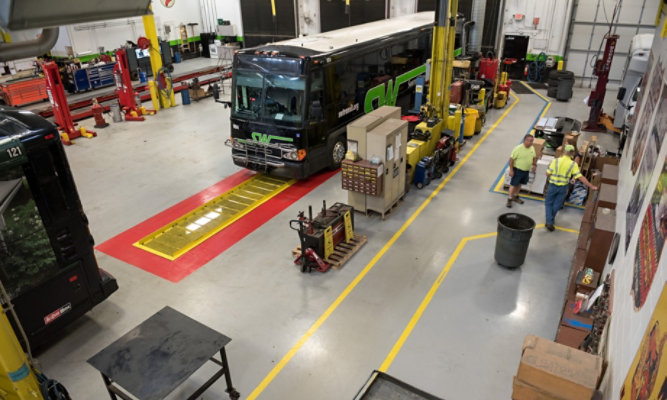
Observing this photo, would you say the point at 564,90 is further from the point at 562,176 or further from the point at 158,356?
the point at 158,356

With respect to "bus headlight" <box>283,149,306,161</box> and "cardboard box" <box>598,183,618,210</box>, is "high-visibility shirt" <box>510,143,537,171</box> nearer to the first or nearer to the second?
"cardboard box" <box>598,183,618,210</box>

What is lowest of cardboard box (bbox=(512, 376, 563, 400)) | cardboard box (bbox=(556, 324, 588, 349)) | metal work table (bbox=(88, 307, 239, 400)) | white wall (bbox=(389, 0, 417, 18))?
cardboard box (bbox=(556, 324, 588, 349))

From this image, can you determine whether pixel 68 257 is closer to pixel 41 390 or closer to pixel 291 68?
pixel 41 390

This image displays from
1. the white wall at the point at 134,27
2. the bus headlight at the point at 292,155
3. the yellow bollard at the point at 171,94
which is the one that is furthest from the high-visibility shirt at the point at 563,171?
the white wall at the point at 134,27

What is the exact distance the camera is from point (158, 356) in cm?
462

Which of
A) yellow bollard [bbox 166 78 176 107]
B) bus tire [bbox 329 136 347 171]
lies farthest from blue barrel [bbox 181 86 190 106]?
bus tire [bbox 329 136 347 171]

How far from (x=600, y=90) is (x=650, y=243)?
11821 millimetres

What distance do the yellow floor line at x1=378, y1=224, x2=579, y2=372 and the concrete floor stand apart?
45 mm

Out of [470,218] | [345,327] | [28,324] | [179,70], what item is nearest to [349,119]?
[470,218]

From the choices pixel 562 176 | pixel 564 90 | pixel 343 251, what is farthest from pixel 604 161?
pixel 564 90

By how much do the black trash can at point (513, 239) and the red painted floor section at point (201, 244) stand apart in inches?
161

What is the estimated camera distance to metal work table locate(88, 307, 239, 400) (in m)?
4.30

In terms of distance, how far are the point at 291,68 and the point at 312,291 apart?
5.21 metres

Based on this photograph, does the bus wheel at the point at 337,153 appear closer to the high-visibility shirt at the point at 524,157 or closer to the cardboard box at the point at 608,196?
the high-visibility shirt at the point at 524,157
